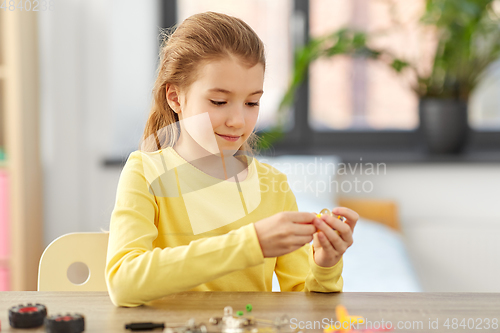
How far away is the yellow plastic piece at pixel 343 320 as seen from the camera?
1.88ft

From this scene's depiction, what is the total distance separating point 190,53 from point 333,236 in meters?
0.38

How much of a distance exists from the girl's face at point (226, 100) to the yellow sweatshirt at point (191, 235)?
0.31 feet

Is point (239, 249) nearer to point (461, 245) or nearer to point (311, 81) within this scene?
point (461, 245)

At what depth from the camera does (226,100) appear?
2.59ft

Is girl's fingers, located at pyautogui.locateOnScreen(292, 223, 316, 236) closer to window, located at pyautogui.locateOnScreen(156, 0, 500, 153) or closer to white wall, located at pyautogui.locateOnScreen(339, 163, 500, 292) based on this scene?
white wall, located at pyautogui.locateOnScreen(339, 163, 500, 292)

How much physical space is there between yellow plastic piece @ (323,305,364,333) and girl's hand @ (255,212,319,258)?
9cm

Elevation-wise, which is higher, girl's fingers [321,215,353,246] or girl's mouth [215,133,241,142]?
girl's mouth [215,133,241,142]

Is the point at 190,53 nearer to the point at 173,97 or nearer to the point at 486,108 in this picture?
the point at 173,97

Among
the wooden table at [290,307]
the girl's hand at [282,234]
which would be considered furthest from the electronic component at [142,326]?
the girl's hand at [282,234]

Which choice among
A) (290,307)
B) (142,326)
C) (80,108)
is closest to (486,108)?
(80,108)

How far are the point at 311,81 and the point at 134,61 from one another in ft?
2.63

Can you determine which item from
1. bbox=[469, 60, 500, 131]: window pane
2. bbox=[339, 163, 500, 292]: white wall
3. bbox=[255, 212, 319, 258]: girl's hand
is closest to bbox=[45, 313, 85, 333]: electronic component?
bbox=[255, 212, 319, 258]: girl's hand

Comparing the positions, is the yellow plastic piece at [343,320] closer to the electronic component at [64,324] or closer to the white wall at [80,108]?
the electronic component at [64,324]

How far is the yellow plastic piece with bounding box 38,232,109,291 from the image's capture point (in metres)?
0.90
